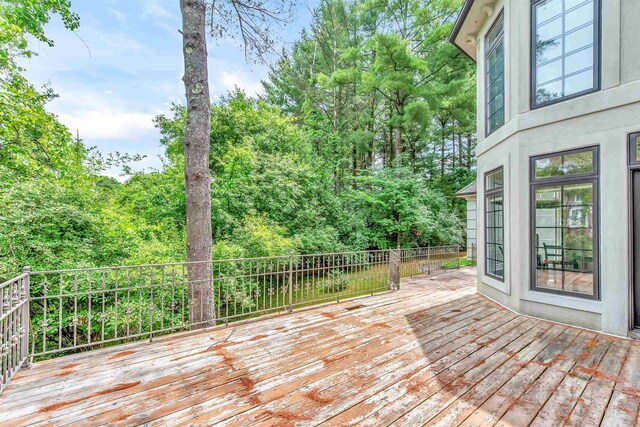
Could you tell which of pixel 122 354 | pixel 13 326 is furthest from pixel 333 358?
pixel 13 326

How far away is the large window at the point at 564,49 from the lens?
3.81 metres

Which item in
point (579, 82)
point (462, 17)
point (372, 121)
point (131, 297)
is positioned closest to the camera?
point (579, 82)

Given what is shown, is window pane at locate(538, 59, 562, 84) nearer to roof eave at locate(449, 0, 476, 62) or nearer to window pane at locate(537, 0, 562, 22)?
window pane at locate(537, 0, 562, 22)

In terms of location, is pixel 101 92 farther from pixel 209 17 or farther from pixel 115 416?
pixel 115 416

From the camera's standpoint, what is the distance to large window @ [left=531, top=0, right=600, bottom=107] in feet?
12.5

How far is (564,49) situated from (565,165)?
1728mm

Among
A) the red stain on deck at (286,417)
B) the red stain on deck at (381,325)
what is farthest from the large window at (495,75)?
the red stain on deck at (286,417)

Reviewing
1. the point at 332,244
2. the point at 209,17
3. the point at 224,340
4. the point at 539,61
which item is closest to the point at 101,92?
the point at 209,17

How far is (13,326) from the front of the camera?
103 inches

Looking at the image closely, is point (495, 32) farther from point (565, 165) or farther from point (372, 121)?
point (372, 121)

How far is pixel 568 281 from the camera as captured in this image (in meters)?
4.01

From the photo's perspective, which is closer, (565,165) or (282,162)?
(565,165)

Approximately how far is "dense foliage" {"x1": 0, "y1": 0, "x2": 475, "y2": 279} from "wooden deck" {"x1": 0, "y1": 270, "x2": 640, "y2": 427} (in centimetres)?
286

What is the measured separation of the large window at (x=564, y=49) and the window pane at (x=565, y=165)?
86cm
